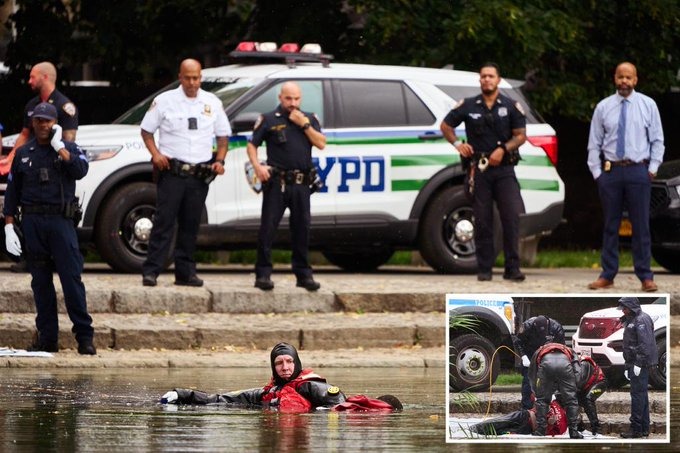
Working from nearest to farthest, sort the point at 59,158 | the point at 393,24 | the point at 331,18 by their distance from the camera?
1. the point at 59,158
2. the point at 393,24
3. the point at 331,18

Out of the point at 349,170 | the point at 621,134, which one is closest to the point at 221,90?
the point at 349,170

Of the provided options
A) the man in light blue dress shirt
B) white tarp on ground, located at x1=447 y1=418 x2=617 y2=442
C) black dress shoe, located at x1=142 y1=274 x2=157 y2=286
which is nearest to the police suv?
black dress shoe, located at x1=142 y1=274 x2=157 y2=286

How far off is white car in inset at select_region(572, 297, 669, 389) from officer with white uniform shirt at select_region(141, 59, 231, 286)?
21.8ft

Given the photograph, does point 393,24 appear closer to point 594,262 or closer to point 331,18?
point 331,18

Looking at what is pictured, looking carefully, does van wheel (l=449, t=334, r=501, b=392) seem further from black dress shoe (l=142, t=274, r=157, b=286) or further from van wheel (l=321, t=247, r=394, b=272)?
van wheel (l=321, t=247, r=394, b=272)

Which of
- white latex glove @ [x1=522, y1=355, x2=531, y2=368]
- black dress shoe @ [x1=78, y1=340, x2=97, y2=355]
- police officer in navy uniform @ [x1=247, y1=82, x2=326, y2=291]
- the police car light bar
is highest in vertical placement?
the police car light bar

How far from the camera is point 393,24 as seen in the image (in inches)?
749

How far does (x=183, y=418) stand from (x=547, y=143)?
26.7ft

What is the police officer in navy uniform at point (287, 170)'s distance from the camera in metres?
13.8

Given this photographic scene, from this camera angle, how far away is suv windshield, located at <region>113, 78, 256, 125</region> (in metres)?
15.5

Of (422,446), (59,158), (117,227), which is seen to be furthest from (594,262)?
(422,446)

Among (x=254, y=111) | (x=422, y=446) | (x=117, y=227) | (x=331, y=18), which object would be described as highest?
(x=331, y=18)

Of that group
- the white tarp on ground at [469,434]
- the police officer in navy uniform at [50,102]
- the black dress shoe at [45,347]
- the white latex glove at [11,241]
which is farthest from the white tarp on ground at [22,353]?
the white tarp on ground at [469,434]

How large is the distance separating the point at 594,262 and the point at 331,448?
12.8m
